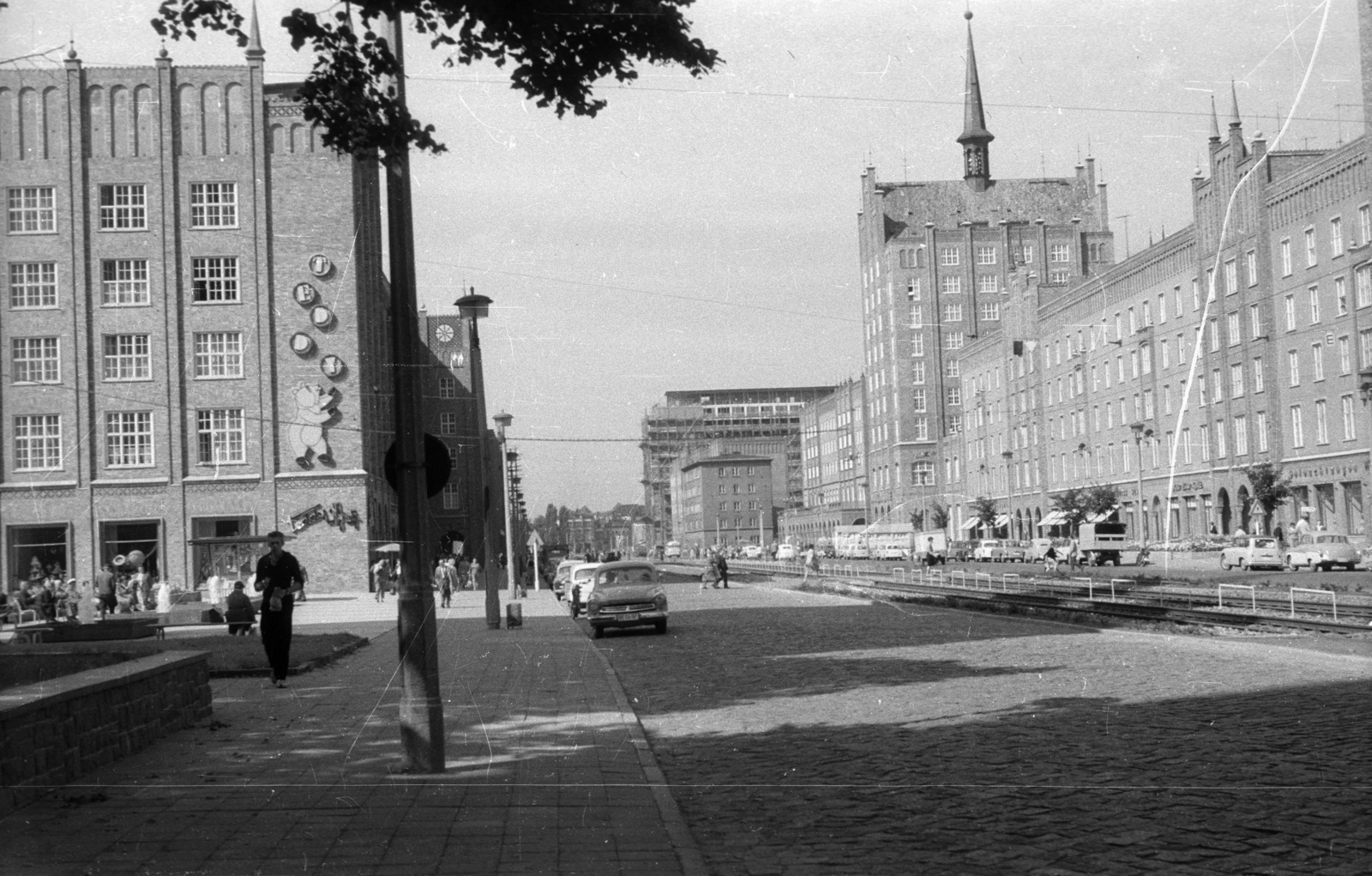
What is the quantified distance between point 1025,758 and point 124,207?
4561cm

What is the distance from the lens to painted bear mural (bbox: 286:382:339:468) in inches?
2163

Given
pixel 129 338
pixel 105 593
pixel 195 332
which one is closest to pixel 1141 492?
pixel 195 332

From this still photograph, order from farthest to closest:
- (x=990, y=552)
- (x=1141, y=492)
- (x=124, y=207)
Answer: (x=990, y=552), (x=1141, y=492), (x=124, y=207)

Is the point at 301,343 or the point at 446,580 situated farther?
the point at 301,343

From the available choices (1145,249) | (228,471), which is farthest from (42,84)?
(1145,249)

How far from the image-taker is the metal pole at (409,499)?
32.1 ft

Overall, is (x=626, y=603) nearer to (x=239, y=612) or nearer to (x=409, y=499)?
(x=239, y=612)

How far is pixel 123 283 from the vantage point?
1986 inches

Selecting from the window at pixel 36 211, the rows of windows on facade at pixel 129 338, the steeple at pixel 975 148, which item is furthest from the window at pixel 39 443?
the steeple at pixel 975 148

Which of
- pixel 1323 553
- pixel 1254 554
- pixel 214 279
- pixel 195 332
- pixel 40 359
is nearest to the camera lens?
pixel 1323 553

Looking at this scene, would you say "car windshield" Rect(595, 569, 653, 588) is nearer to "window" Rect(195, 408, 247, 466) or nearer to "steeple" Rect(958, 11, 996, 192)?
"window" Rect(195, 408, 247, 466)

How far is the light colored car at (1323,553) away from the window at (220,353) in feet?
122

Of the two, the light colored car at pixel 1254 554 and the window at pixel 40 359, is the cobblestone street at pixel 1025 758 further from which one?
the light colored car at pixel 1254 554

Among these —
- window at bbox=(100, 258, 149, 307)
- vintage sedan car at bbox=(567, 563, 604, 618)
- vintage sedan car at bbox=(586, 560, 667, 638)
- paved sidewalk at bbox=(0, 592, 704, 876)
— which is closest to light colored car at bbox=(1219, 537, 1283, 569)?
vintage sedan car at bbox=(567, 563, 604, 618)
